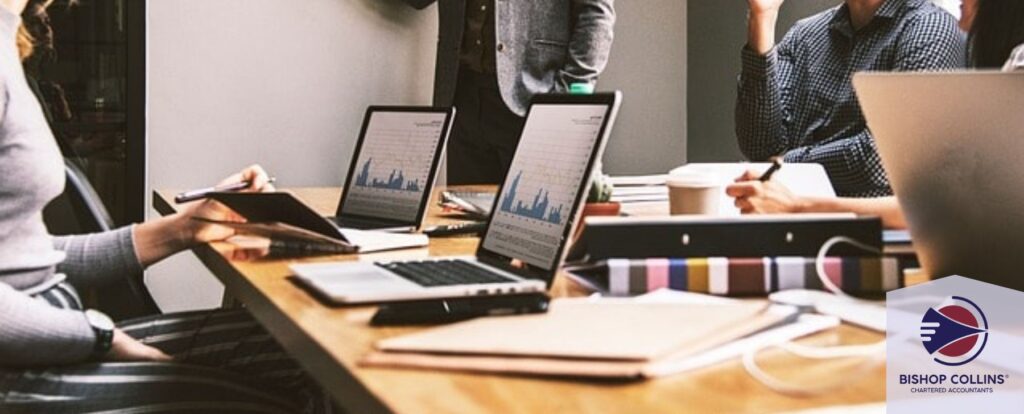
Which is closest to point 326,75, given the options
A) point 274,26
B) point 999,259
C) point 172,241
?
point 274,26

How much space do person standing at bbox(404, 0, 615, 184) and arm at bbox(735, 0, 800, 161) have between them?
600 mm

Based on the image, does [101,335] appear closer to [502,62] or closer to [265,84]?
[502,62]

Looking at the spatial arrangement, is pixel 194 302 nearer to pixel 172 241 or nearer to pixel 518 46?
pixel 518 46

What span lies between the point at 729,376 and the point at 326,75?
2974 mm

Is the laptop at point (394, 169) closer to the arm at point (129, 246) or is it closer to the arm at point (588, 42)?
the arm at point (129, 246)

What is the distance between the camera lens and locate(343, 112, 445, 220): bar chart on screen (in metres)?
1.73

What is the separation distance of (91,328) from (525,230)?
540 mm

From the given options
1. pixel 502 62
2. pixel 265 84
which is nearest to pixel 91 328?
pixel 502 62

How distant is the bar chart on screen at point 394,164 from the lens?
1.73 meters

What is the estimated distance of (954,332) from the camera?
2.67ft

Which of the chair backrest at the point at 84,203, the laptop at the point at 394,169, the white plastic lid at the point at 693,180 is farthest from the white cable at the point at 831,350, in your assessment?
the chair backrest at the point at 84,203

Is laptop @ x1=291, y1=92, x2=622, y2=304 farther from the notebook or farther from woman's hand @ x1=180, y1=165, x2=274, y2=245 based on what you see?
woman's hand @ x1=180, y1=165, x2=274, y2=245

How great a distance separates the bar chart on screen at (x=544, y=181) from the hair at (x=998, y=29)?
0.79 meters

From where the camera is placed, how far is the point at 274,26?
135 inches
